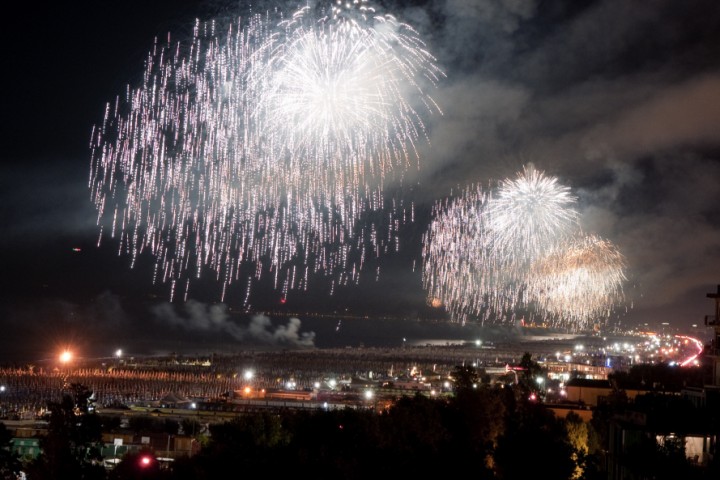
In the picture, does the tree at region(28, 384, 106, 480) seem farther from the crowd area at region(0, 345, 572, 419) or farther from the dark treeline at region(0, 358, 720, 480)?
the crowd area at region(0, 345, 572, 419)

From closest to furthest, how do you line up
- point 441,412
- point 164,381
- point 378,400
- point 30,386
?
point 441,412 < point 378,400 < point 30,386 < point 164,381

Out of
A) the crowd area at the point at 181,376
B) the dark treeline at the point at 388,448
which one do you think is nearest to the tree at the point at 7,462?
the dark treeline at the point at 388,448

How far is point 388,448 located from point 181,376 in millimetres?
48205

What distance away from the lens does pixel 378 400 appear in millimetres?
42688

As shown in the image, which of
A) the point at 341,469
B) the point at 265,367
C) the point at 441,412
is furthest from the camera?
the point at 265,367

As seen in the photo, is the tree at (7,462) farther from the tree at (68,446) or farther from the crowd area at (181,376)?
the crowd area at (181,376)

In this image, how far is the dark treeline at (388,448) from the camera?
50.4ft

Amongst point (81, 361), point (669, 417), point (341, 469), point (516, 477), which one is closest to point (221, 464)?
point (341, 469)

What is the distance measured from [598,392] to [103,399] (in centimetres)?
2917

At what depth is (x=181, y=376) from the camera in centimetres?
6347

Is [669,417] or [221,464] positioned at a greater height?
[669,417]

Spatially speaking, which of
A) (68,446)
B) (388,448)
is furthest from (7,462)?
(388,448)

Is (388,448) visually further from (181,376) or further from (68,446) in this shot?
(181,376)

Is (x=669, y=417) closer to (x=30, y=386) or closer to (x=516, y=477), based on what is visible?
(x=516, y=477)
